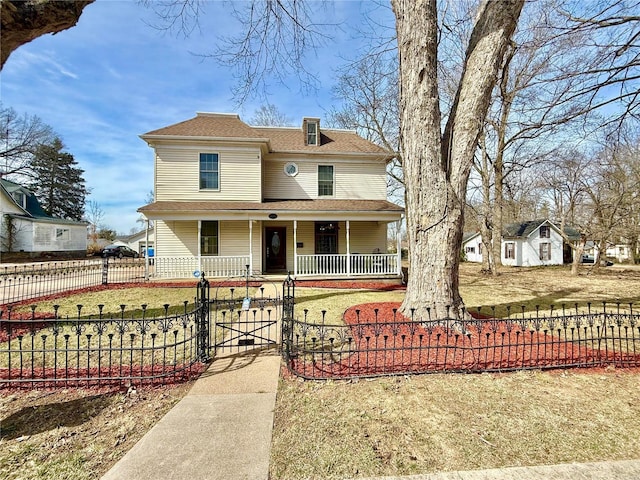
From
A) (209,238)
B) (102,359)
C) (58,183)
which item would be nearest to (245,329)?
(102,359)

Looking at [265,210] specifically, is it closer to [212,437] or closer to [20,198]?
[212,437]

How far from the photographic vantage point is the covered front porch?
42.8 feet

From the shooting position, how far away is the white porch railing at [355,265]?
13664 mm

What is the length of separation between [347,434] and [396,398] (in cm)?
93

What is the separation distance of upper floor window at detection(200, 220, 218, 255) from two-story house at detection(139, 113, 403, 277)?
1.9 inches

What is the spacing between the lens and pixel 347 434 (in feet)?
9.13

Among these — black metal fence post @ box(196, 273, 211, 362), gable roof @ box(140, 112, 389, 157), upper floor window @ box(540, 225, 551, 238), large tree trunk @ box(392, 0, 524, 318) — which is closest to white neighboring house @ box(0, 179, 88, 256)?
gable roof @ box(140, 112, 389, 157)

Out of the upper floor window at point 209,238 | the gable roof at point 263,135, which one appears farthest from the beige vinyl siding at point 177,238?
the gable roof at point 263,135

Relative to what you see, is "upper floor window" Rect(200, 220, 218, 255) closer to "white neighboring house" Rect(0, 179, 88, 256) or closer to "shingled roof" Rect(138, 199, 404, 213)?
"shingled roof" Rect(138, 199, 404, 213)

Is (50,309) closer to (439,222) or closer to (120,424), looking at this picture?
(120,424)

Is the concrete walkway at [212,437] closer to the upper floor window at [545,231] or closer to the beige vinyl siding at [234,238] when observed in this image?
the beige vinyl siding at [234,238]

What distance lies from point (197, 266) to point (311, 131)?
31.1 ft

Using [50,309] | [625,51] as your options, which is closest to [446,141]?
[625,51]

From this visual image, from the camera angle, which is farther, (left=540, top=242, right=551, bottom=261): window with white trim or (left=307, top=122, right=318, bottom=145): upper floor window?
(left=540, top=242, right=551, bottom=261): window with white trim
